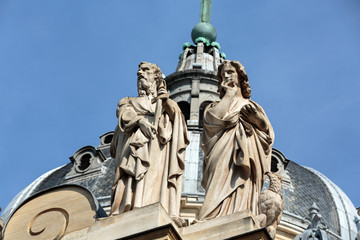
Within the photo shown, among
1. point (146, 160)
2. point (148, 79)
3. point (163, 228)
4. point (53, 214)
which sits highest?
point (148, 79)

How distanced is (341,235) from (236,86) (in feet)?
94.6

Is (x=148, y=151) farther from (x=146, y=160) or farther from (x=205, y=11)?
(x=205, y=11)

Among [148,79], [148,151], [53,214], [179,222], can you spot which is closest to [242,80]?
[148,79]

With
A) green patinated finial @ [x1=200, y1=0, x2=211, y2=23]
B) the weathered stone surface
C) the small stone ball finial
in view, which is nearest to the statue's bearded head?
the weathered stone surface

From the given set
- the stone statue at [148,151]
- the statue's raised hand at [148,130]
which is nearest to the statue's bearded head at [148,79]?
the stone statue at [148,151]

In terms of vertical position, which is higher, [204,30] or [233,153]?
[204,30]

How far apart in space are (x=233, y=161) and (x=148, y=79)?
2380mm

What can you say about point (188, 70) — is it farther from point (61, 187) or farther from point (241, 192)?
point (241, 192)

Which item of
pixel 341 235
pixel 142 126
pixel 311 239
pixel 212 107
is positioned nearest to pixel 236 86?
pixel 212 107

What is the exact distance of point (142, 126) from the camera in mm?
15664

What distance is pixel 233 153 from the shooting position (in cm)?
1513

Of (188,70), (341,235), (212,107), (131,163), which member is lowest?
A: (131,163)

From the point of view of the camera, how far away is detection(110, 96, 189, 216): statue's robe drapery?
14.9 m

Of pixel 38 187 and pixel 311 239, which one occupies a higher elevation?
pixel 38 187
